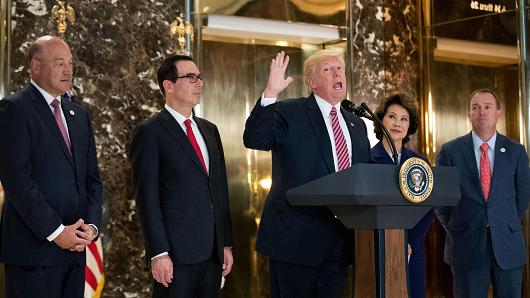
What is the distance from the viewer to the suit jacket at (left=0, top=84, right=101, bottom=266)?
129 inches

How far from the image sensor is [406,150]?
186 inches

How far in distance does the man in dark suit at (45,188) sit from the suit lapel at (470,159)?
7.97 ft

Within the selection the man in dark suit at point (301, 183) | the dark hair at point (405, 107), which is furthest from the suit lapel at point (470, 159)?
the man in dark suit at point (301, 183)

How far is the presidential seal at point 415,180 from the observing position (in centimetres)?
299

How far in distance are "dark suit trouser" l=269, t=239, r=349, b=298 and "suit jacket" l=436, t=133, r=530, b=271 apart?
1.67 m

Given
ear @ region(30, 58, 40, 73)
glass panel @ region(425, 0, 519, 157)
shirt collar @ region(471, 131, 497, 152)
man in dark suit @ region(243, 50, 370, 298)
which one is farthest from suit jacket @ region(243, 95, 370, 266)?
glass panel @ region(425, 0, 519, 157)

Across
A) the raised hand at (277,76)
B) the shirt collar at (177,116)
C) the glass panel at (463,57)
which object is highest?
the glass panel at (463,57)

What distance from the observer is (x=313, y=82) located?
374 cm

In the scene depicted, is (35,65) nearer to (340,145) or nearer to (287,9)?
(340,145)

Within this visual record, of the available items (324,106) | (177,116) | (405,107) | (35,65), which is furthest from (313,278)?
(405,107)

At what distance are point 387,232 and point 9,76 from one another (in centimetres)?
265

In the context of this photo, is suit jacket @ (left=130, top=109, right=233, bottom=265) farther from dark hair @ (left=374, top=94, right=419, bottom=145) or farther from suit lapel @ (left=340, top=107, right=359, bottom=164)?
dark hair @ (left=374, top=94, right=419, bottom=145)

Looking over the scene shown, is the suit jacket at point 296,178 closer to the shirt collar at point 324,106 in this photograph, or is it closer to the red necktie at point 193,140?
the shirt collar at point 324,106

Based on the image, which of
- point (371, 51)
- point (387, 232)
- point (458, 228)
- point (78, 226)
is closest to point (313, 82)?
point (387, 232)
